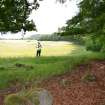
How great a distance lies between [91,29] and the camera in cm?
1795

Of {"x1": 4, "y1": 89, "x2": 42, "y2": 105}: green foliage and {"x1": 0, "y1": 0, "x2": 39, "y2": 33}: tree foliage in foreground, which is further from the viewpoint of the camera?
{"x1": 0, "y1": 0, "x2": 39, "y2": 33}: tree foliage in foreground

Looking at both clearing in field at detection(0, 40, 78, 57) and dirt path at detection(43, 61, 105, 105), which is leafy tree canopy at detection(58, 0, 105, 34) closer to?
dirt path at detection(43, 61, 105, 105)

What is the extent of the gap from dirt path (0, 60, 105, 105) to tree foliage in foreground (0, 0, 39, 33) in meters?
5.12

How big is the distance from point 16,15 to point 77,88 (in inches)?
313

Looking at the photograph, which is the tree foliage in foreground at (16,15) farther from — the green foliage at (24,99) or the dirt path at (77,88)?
the green foliage at (24,99)

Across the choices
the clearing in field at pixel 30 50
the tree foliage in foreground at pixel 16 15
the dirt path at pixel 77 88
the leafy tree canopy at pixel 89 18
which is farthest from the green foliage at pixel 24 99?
the clearing in field at pixel 30 50

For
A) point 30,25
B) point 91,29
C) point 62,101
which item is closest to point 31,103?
point 62,101

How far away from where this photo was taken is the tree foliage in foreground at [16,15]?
2075 centimetres

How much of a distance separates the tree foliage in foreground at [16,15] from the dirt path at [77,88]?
5124 millimetres

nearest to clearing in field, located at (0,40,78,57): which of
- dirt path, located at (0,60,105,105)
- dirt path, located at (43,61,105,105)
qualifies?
dirt path, located at (0,60,105,105)

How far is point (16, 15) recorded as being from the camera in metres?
21.3

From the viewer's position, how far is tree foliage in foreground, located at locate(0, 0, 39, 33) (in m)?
20.8

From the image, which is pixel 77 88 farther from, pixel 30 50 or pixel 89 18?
pixel 30 50

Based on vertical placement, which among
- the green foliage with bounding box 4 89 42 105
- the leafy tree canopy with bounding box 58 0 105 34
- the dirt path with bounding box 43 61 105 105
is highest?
the leafy tree canopy with bounding box 58 0 105 34
